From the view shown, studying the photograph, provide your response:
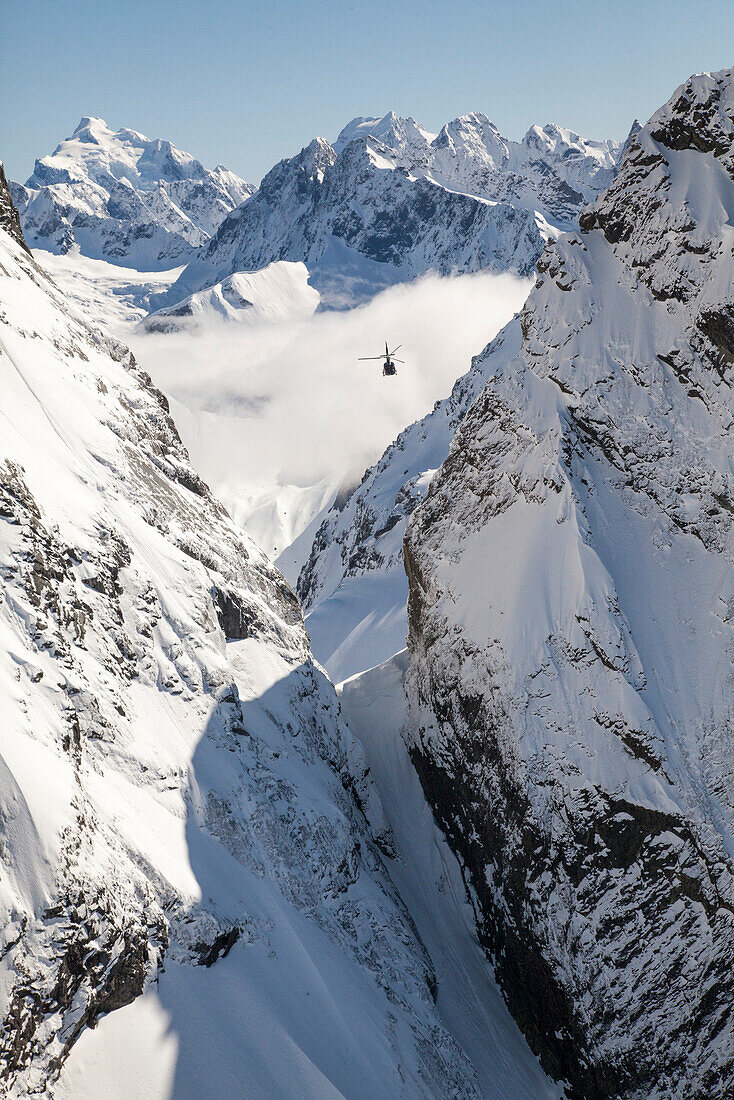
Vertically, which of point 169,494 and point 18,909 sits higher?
point 169,494

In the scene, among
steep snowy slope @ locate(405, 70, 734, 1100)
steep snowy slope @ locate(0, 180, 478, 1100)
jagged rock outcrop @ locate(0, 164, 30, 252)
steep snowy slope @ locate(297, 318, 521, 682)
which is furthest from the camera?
steep snowy slope @ locate(297, 318, 521, 682)

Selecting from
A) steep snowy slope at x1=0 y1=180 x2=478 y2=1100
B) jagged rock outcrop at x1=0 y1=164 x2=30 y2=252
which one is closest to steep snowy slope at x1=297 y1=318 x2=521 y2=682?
steep snowy slope at x1=0 y1=180 x2=478 y2=1100

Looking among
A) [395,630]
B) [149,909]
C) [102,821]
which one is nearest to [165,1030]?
[149,909]

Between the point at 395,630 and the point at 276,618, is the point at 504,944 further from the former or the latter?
the point at 395,630

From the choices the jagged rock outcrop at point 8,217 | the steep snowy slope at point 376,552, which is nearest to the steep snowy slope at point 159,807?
the jagged rock outcrop at point 8,217

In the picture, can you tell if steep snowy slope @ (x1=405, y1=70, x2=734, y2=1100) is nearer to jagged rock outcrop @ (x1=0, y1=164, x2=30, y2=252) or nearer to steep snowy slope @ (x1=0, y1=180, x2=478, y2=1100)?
steep snowy slope @ (x1=0, y1=180, x2=478, y2=1100)

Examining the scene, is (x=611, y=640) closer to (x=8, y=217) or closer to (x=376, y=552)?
(x=8, y=217)

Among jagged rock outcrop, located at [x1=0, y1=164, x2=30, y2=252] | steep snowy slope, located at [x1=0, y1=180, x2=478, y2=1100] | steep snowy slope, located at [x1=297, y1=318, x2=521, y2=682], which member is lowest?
steep snowy slope, located at [x1=297, y1=318, x2=521, y2=682]
